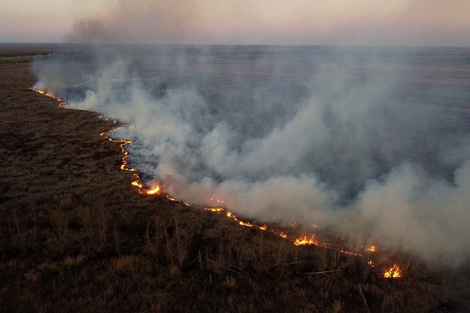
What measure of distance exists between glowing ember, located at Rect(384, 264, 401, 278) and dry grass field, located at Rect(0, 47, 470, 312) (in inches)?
5.9

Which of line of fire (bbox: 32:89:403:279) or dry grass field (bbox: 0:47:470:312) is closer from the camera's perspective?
dry grass field (bbox: 0:47:470:312)

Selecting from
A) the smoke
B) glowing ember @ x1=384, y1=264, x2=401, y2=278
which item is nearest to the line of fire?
glowing ember @ x1=384, y1=264, x2=401, y2=278

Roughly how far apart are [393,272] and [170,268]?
16.5ft

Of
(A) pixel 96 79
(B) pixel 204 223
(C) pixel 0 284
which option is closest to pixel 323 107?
(B) pixel 204 223

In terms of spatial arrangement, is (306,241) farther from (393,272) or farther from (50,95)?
(50,95)

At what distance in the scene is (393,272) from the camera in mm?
7566

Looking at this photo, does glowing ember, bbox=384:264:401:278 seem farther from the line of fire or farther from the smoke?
the smoke

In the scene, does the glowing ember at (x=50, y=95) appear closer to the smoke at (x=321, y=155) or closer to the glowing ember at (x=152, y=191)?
the smoke at (x=321, y=155)

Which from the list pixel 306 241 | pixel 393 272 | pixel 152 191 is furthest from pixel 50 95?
pixel 393 272

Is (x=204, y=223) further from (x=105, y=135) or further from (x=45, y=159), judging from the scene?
(x=105, y=135)

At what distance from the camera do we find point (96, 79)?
151ft

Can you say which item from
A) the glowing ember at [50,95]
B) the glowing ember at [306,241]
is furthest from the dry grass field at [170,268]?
the glowing ember at [50,95]

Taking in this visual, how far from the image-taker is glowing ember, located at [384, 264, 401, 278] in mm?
7566

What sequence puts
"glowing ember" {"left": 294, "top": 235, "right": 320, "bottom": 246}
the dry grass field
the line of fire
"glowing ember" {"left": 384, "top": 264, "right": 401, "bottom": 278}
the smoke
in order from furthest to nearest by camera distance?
the smoke → "glowing ember" {"left": 294, "top": 235, "right": 320, "bottom": 246} → the line of fire → "glowing ember" {"left": 384, "top": 264, "right": 401, "bottom": 278} → the dry grass field
